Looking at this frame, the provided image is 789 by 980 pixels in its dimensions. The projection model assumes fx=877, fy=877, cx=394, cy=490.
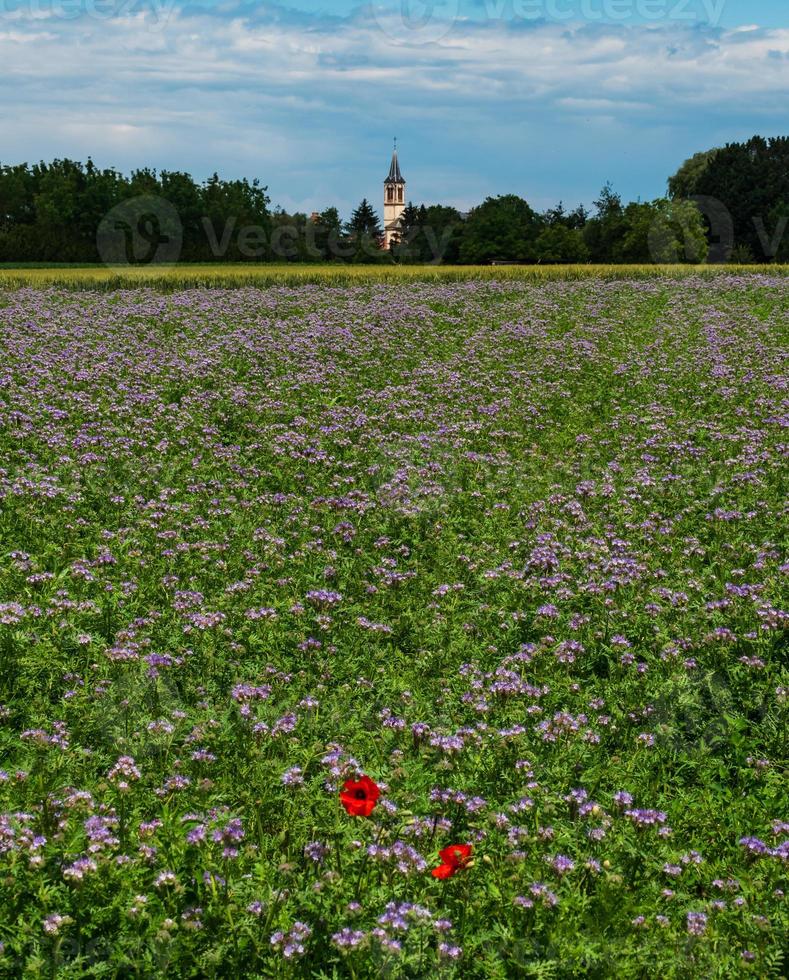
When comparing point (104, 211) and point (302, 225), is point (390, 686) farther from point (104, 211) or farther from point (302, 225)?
point (302, 225)

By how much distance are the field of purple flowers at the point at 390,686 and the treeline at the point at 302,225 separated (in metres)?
68.4

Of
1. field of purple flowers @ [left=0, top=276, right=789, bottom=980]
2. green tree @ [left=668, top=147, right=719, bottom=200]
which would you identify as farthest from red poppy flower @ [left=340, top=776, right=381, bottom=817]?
green tree @ [left=668, top=147, right=719, bottom=200]

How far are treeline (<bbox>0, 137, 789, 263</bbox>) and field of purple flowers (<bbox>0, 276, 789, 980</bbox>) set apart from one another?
68.4 meters

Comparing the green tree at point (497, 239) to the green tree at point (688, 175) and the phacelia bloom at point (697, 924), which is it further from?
the phacelia bloom at point (697, 924)

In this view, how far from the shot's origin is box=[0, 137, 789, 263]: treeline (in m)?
79.2

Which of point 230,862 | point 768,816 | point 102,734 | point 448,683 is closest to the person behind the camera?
point 230,862

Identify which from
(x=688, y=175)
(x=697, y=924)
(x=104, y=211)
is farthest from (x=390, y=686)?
(x=688, y=175)

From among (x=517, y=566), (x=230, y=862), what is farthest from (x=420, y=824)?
(x=517, y=566)

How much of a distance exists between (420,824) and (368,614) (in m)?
3.26

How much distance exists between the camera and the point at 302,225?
9769 centimetres

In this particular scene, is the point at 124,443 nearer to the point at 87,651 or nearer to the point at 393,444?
the point at 393,444

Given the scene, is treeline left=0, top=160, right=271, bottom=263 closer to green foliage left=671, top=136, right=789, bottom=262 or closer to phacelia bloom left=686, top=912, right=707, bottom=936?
green foliage left=671, top=136, right=789, bottom=262

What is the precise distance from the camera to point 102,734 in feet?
18.2

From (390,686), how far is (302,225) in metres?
97.0
